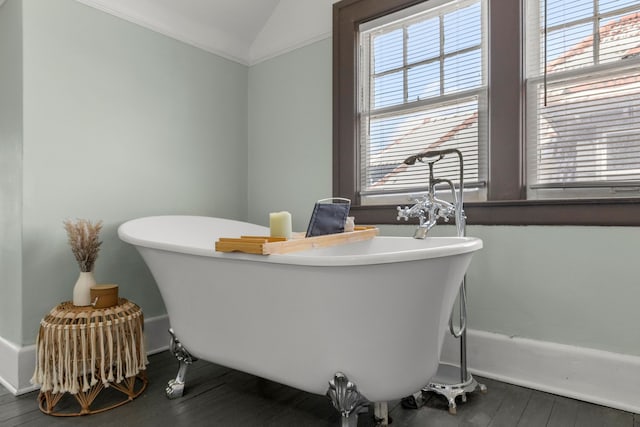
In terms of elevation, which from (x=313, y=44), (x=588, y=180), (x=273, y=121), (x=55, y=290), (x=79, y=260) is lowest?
(x=55, y=290)

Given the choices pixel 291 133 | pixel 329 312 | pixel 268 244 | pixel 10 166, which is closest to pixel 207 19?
pixel 291 133

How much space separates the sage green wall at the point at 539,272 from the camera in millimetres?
1649

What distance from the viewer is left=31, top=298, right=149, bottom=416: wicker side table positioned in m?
1.62

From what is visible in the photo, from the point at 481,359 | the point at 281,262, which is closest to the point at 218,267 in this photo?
the point at 281,262

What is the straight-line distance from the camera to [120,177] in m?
2.24

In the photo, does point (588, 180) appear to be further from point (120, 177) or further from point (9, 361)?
point (9, 361)

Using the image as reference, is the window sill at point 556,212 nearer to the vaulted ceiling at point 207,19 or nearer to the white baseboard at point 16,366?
the vaulted ceiling at point 207,19

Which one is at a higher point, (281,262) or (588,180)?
(588,180)

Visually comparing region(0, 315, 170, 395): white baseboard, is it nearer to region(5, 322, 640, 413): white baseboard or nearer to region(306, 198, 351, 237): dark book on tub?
region(5, 322, 640, 413): white baseboard

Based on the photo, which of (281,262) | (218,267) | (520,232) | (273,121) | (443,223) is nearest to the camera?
(281,262)

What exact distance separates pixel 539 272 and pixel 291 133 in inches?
68.5

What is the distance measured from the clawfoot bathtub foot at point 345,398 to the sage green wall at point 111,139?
1.52 meters

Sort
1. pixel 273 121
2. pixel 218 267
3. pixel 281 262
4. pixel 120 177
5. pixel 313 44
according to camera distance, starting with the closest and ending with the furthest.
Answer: pixel 281 262 → pixel 218 267 → pixel 120 177 → pixel 313 44 → pixel 273 121

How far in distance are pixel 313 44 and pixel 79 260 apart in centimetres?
190
